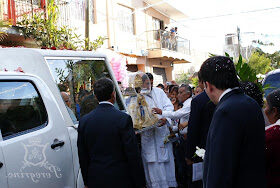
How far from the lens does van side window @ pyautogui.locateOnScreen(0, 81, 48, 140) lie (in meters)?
3.36

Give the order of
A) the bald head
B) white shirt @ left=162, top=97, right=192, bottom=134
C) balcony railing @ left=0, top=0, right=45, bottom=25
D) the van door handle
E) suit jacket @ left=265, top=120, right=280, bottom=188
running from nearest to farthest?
suit jacket @ left=265, top=120, right=280, bottom=188 < the van door handle < the bald head < white shirt @ left=162, top=97, right=192, bottom=134 < balcony railing @ left=0, top=0, right=45, bottom=25

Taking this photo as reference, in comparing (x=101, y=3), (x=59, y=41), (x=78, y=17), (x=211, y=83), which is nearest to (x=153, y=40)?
(x=101, y=3)

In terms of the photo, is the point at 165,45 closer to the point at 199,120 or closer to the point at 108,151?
the point at 199,120

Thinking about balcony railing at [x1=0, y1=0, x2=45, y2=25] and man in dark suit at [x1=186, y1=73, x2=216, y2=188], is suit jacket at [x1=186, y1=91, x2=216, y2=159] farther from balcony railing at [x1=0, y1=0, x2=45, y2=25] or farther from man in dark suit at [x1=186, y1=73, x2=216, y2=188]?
balcony railing at [x1=0, y1=0, x2=45, y2=25]

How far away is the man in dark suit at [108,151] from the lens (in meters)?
3.78

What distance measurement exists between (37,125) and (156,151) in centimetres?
273

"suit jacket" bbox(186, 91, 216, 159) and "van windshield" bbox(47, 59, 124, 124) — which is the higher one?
"van windshield" bbox(47, 59, 124, 124)

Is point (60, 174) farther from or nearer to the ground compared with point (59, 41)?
nearer to the ground

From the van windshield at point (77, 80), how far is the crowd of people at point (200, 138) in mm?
537

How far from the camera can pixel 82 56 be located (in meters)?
4.76

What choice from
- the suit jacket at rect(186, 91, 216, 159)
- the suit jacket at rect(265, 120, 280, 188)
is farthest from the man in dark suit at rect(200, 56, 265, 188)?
the suit jacket at rect(186, 91, 216, 159)

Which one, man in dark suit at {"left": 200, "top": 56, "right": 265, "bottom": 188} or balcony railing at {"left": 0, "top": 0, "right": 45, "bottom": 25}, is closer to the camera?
man in dark suit at {"left": 200, "top": 56, "right": 265, "bottom": 188}

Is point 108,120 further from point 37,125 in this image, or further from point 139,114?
point 139,114

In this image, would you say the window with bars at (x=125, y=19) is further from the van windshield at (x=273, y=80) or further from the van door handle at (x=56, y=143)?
the van door handle at (x=56, y=143)
